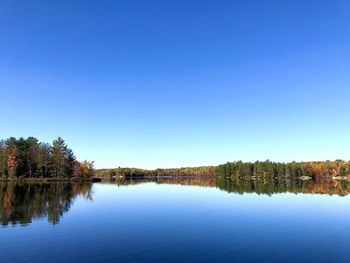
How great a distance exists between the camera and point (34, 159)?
16912 centimetres

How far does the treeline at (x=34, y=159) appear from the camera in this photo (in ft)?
534

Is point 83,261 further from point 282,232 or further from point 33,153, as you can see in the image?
point 33,153

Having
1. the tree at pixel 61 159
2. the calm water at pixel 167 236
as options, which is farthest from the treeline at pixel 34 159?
the calm water at pixel 167 236

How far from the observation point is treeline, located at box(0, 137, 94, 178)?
534 feet

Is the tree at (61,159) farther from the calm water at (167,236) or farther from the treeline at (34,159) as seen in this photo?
the calm water at (167,236)

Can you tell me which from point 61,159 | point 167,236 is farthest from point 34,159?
point 167,236

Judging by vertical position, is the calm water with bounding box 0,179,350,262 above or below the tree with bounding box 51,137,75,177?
below

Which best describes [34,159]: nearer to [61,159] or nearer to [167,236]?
[61,159]

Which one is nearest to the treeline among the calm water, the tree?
the tree

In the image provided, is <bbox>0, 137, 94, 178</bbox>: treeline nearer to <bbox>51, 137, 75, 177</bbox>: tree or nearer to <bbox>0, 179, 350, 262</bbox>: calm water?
<bbox>51, 137, 75, 177</bbox>: tree

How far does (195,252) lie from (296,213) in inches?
1473

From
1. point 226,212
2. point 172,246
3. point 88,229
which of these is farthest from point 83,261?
point 226,212

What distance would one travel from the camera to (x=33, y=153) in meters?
170

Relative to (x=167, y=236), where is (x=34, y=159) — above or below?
above
